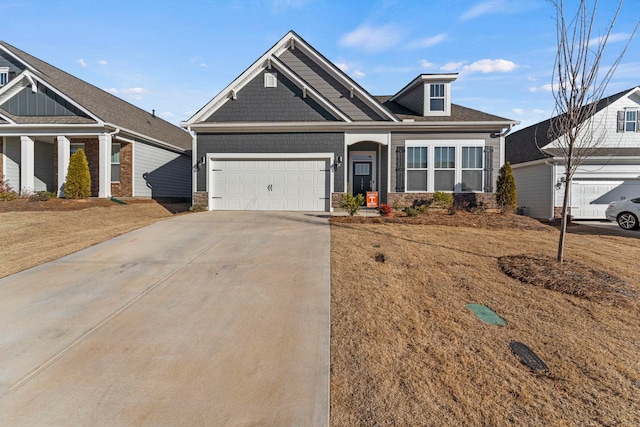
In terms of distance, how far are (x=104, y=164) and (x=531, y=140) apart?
22.2m

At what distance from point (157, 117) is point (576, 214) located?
2512 cm

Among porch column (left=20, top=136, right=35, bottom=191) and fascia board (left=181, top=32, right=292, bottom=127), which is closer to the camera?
fascia board (left=181, top=32, right=292, bottom=127)

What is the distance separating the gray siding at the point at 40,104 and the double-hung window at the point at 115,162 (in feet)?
6.45

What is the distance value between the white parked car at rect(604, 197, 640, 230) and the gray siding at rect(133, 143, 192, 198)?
21329 millimetres

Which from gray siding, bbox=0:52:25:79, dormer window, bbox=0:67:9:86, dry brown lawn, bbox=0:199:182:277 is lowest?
dry brown lawn, bbox=0:199:182:277

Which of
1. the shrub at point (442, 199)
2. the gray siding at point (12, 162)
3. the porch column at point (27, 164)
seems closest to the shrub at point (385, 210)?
the shrub at point (442, 199)

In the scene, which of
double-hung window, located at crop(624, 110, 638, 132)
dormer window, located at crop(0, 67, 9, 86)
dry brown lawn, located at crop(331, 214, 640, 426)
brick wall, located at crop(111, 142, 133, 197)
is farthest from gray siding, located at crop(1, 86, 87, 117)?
double-hung window, located at crop(624, 110, 638, 132)

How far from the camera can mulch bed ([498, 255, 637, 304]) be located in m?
4.73

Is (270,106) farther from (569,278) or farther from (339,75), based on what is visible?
(569,278)

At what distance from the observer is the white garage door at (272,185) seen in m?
13.3

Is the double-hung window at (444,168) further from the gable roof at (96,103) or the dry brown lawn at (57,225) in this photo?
the gable roof at (96,103)

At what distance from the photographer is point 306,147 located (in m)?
13.3

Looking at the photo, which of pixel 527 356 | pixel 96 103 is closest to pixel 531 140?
pixel 527 356

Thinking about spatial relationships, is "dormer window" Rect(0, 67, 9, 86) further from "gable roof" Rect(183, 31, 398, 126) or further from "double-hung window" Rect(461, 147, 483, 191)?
"double-hung window" Rect(461, 147, 483, 191)
